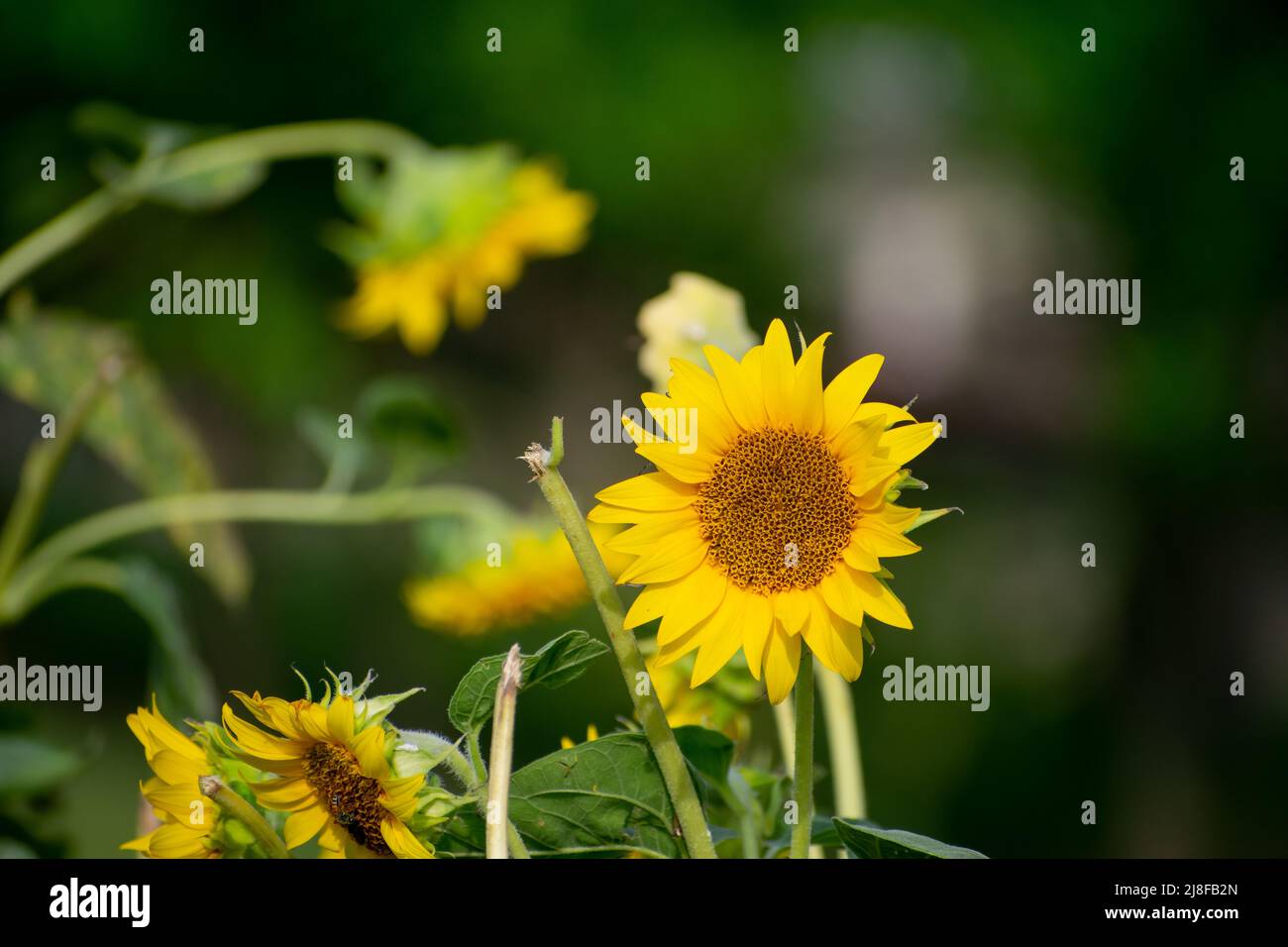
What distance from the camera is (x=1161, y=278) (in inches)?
57.7

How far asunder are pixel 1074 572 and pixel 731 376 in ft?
4.46

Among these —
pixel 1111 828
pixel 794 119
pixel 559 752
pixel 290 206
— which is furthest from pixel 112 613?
pixel 559 752

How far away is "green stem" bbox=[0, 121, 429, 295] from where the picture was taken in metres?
0.43

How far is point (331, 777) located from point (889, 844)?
0.28 ft

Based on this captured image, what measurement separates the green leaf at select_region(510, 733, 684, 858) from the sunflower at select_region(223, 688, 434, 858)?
20 millimetres

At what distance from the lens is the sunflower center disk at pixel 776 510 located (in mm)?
207

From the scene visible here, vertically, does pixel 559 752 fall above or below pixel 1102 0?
below

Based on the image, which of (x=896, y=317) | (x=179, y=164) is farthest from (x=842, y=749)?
(x=896, y=317)

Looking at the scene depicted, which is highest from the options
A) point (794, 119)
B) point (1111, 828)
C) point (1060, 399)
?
point (794, 119)

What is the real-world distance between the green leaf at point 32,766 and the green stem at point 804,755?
20cm

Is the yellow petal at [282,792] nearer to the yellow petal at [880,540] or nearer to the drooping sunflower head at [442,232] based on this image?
the yellow petal at [880,540]

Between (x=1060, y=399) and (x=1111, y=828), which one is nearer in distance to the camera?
(x=1111, y=828)

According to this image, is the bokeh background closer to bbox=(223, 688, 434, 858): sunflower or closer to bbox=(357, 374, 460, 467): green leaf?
bbox=(357, 374, 460, 467): green leaf
